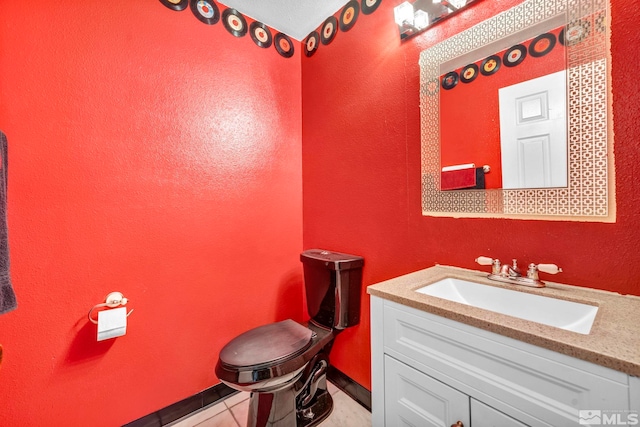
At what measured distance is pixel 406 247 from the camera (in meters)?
1.32

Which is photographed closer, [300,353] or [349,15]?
[300,353]

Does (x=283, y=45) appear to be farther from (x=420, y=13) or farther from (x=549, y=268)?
(x=549, y=268)

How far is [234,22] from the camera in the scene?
1.61m

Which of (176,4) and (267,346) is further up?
(176,4)

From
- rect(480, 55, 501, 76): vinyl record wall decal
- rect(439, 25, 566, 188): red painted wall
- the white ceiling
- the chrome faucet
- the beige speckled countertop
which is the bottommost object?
the beige speckled countertop

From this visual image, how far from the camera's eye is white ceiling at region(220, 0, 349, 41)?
1566 mm

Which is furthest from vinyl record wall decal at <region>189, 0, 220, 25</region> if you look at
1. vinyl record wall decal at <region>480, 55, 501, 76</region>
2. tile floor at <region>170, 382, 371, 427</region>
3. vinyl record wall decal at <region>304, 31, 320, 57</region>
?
tile floor at <region>170, 382, 371, 427</region>

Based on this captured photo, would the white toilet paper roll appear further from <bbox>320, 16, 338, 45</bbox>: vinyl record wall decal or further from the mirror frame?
<bbox>320, 16, 338, 45</bbox>: vinyl record wall decal

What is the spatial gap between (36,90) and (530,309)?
6.68 feet

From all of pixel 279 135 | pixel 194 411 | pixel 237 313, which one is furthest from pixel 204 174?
pixel 194 411

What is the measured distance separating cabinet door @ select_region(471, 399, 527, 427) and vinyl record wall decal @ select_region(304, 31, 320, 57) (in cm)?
200

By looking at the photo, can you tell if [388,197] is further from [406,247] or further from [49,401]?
[49,401]

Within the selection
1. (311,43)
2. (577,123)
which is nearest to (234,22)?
(311,43)

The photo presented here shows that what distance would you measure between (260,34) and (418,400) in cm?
206
